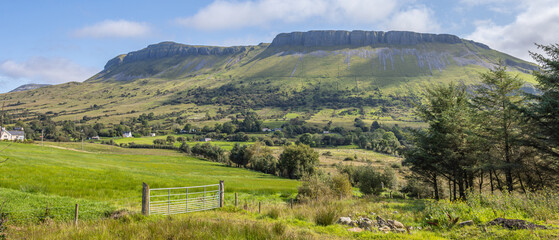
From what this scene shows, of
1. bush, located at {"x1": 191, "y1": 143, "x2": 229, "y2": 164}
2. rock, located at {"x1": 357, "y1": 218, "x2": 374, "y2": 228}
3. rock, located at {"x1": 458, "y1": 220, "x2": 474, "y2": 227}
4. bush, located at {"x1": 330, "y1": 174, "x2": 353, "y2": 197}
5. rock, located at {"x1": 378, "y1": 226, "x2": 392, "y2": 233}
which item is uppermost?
rock, located at {"x1": 458, "y1": 220, "x2": 474, "y2": 227}

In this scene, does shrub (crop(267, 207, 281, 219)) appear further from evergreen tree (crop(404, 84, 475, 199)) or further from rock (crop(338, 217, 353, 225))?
evergreen tree (crop(404, 84, 475, 199))

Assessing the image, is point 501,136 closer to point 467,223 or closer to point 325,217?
point 467,223

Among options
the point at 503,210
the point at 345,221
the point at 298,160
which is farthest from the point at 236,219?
the point at 298,160

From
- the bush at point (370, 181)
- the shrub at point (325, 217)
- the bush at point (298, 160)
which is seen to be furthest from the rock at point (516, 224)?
the bush at point (298, 160)

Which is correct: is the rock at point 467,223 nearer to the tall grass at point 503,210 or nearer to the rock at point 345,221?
the tall grass at point 503,210

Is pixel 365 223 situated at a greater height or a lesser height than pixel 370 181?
greater

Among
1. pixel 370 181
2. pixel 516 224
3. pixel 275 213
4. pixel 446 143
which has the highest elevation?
pixel 446 143

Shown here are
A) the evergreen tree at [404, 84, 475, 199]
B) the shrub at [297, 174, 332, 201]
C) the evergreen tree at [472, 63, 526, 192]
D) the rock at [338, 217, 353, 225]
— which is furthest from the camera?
the shrub at [297, 174, 332, 201]

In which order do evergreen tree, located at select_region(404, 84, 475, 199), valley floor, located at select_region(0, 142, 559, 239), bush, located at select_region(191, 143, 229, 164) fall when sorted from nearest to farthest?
valley floor, located at select_region(0, 142, 559, 239) < evergreen tree, located at select_region(404, 84, 475, 199) < bush, located at select_region(191, 143, 229, 164)

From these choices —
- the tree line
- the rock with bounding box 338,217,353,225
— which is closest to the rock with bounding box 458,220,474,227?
the rock with bounding box 338,217,353,225

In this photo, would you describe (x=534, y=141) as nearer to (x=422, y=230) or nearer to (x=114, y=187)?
(x=422, y=230)

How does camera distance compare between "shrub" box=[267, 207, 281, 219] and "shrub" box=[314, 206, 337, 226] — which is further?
"shrub" box=[267, 207, 281, 219]

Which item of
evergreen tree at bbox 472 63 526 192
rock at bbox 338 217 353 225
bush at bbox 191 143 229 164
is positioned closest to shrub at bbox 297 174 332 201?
evergreen tree at bbox 472 63 526 192

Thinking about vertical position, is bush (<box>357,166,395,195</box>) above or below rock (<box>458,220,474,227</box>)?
below
